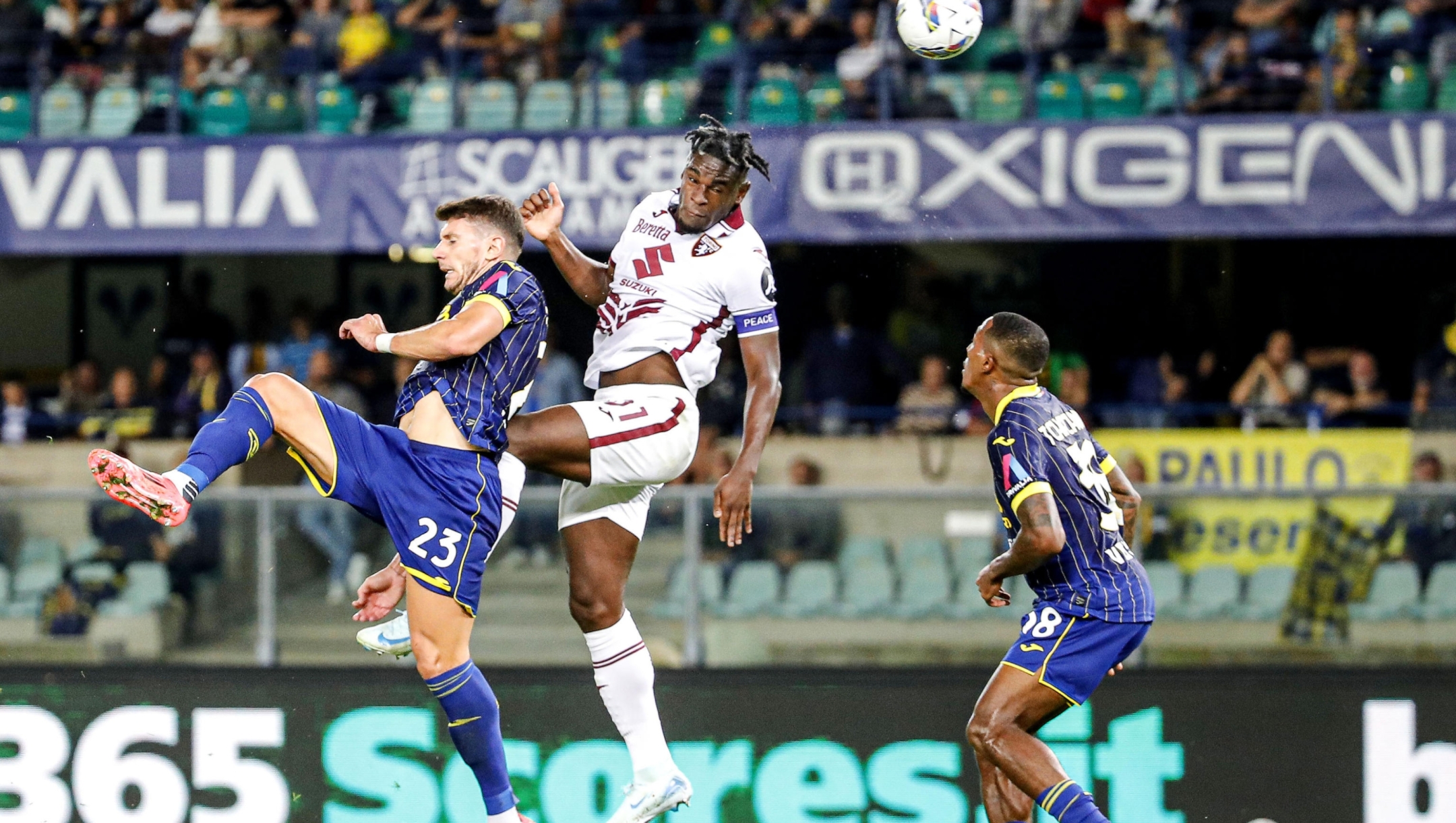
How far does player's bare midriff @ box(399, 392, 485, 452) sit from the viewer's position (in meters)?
5.04

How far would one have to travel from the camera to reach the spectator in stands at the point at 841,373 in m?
10.2

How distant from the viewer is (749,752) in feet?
21.9

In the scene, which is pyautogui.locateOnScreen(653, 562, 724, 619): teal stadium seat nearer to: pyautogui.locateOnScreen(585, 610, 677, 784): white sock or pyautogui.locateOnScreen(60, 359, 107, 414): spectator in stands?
pyautogui.locateOnScreen(585, 610, 677, 784): white sock

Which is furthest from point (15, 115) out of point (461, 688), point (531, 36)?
point (461, 688)

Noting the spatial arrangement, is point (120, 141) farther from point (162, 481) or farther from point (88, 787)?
point (162, 481)

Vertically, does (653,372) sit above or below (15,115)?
below

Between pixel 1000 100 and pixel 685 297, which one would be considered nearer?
pixel 685 297

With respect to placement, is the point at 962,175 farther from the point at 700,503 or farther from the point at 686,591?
the point at 686,591

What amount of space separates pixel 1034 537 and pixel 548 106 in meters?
6.61

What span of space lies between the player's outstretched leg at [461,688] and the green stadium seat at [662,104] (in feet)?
20.0

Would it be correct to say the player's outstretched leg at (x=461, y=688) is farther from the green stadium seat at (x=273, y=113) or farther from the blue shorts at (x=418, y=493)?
the green stadium seat at (x=273, y=113)

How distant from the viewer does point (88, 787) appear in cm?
662

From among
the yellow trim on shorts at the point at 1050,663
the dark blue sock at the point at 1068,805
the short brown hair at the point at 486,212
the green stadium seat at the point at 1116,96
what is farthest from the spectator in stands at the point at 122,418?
the dark blue sock at the point at 1068,805

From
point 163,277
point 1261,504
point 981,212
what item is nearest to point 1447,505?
point 1261,504
